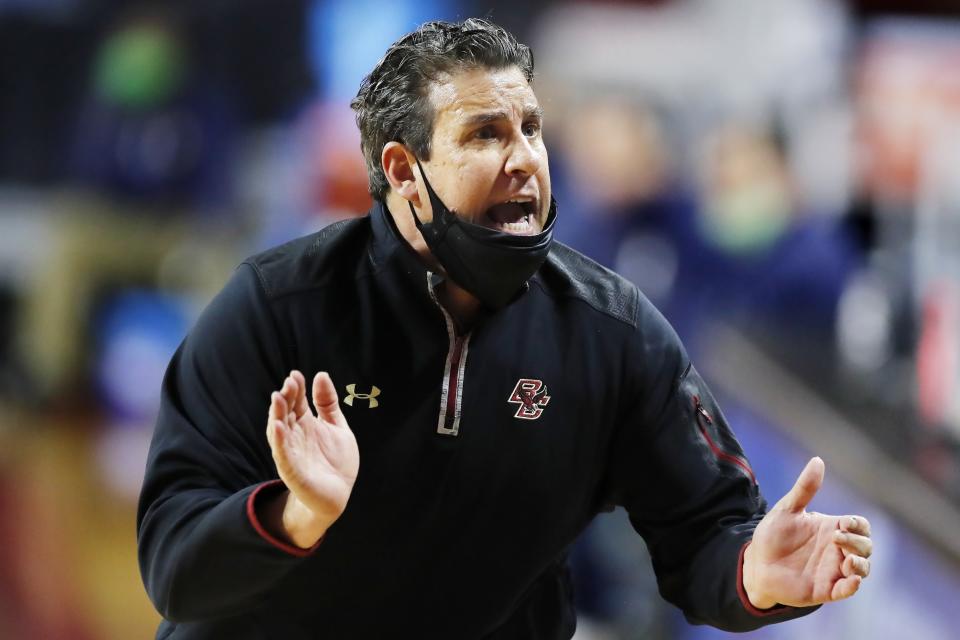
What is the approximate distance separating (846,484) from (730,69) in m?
5.12

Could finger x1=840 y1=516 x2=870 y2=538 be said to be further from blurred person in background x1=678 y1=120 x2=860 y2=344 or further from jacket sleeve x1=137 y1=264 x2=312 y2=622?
blurred person in background x1=678 y1=120 x2=860 y2=344

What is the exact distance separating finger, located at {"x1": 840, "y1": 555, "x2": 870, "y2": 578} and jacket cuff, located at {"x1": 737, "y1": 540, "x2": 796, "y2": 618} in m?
0.20

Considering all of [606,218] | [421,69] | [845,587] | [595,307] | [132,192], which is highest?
[421,69]

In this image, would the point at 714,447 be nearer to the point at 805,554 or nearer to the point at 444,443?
the point at 805,554

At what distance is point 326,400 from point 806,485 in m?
0.86

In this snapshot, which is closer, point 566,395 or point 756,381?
point 566,395

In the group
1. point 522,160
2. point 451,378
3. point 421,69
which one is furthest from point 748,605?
point 421,69

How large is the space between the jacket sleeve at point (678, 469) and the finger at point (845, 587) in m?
0.35

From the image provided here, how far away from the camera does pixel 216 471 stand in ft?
8.39

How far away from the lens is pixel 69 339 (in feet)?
31.3

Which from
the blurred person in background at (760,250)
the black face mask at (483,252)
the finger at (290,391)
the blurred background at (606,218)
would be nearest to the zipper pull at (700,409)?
the black face mask at (483,252)

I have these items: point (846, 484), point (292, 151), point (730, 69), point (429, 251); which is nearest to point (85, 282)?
point (292, 151)

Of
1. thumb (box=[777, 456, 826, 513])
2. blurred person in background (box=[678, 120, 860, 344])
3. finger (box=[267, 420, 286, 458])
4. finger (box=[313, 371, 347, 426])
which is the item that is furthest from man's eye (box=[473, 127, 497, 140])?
blurred person in background (box=[678, 120, 860, 344])

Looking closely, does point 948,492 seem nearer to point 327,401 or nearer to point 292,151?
point 327,401
